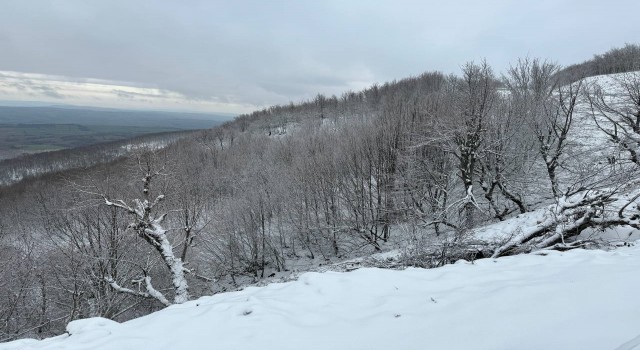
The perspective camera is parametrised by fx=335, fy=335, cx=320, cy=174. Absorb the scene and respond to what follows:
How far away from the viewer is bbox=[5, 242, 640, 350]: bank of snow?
10.6 ft

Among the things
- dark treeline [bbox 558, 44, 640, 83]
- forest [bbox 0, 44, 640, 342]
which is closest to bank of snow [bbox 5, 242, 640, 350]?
forest [bbox 0, 44, 640, 342]

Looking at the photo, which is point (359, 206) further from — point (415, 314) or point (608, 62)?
point (608, 62)

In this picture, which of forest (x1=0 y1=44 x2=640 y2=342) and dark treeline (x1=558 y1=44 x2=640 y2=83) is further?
dark treeline (x1=558 y1=44 x2=640 y2=83)

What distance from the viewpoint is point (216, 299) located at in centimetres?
579

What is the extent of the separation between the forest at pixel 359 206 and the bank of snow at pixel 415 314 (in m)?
3.66

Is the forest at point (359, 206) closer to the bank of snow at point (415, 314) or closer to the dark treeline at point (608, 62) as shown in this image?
the bank of snow at point (415, 314)

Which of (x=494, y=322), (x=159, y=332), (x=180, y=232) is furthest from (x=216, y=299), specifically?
(x=180, y=232)

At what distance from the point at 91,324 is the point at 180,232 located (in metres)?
16.8

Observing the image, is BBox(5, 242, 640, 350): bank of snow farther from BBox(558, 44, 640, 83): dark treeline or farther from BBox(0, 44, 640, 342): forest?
BBox(558, 44, 640, 83): dark treeline

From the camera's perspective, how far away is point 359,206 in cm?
2189

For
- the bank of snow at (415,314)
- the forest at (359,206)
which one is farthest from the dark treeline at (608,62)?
the bank of snow at (415,314)

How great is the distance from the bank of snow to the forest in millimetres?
3660

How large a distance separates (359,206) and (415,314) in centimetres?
1778

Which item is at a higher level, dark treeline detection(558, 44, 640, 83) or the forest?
dark treeline detection(558, 44, 640, 83)
